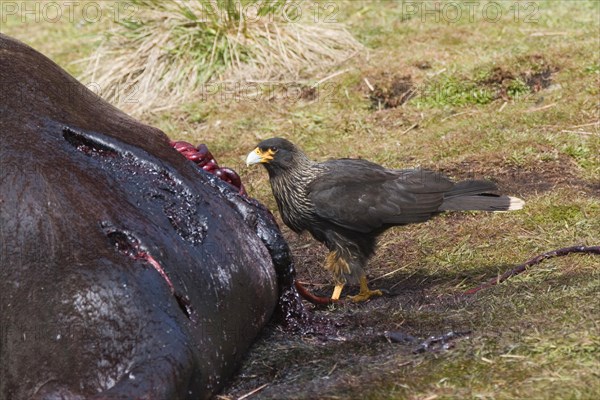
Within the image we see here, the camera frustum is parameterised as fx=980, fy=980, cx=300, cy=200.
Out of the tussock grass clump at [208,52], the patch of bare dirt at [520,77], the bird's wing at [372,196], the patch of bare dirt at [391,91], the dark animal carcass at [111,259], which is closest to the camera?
the dark animal carcass at [111,259]

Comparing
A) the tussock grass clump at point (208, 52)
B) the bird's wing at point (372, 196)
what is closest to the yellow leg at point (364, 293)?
the bird's wing at point (372, 196)

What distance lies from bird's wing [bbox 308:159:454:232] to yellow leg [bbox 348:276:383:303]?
33cm

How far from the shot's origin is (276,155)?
6746mm

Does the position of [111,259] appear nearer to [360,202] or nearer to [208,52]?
[360,202]

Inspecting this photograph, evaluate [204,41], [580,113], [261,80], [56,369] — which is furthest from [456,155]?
[56,369]

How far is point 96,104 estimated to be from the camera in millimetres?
4824

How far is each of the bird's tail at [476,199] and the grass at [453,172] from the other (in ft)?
0.91

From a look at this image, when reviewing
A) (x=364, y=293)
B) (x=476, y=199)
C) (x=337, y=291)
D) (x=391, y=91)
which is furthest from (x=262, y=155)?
(x=391, y=91)

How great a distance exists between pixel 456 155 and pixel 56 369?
5.29 m

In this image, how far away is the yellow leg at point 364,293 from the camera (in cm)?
607

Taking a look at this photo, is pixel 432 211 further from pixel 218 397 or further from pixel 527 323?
pixel 218 397

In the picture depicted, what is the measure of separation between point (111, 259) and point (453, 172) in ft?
15.0

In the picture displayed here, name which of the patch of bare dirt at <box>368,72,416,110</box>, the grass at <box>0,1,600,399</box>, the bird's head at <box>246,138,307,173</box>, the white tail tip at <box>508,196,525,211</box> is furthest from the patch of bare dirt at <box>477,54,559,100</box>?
the bird's head at <box>246,138,307,173</box>

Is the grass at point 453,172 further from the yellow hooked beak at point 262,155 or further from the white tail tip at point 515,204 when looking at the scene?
the yellow hooked beak at point 262,155
